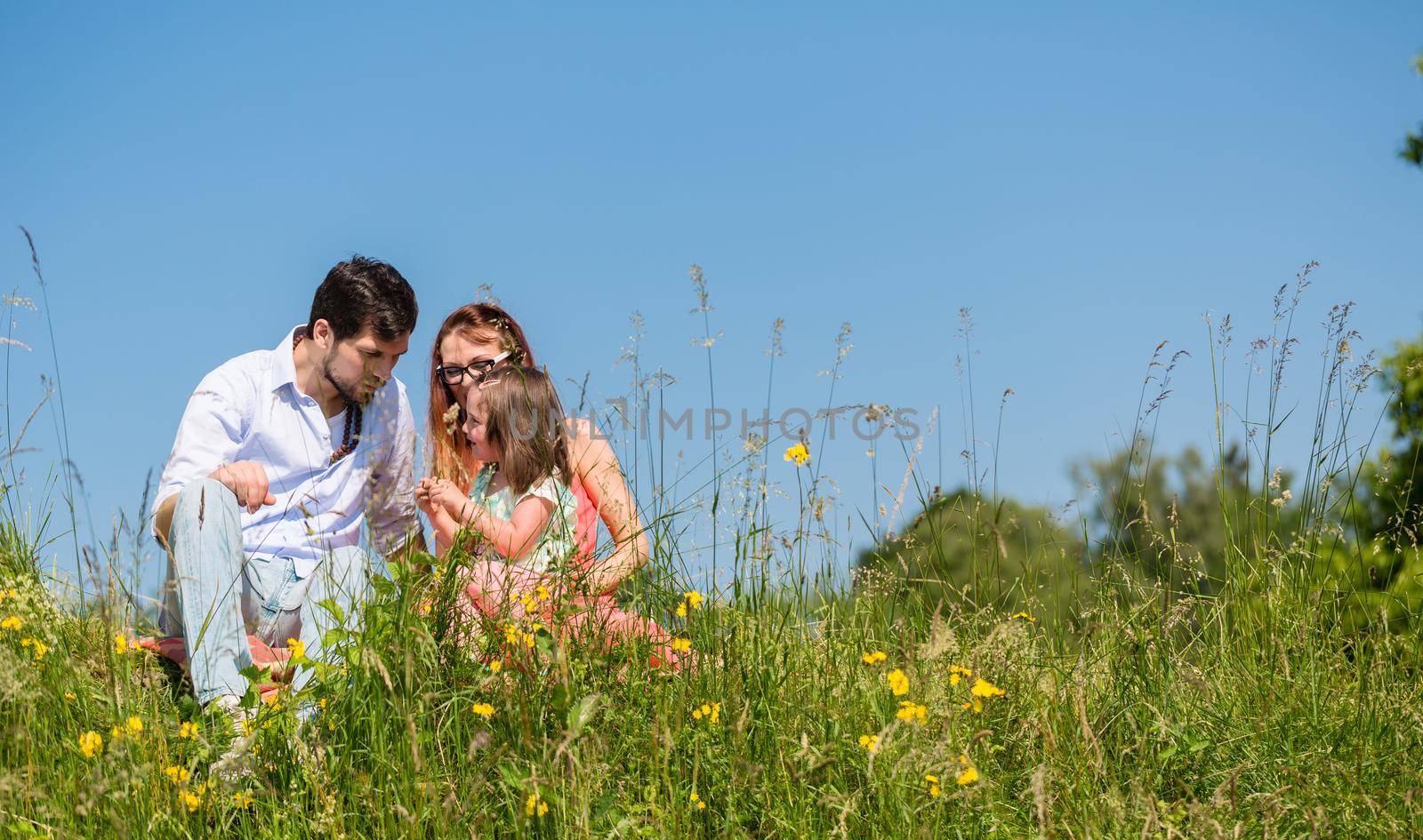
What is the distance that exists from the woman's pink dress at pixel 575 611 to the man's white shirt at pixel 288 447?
108 centimetres

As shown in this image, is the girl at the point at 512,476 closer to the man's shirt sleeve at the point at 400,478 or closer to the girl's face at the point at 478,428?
the girl's face at the point at 478,428

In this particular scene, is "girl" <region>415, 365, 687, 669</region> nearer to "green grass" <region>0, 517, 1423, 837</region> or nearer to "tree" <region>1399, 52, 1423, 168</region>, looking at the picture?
"green grass" <region>0, 517, 1423, 837</region>

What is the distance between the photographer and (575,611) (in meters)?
3.08

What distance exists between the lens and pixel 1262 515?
12.3ft

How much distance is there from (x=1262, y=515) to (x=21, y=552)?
4.87m

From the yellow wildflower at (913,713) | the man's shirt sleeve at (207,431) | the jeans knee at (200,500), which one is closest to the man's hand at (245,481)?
the jeans knee at (200,500)

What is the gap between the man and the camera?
143 inches

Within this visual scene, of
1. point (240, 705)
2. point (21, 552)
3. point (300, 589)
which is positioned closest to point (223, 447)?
point (300, 589)

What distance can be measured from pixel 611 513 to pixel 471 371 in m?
1.28

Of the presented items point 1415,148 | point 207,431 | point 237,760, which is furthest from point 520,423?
point 1415,148

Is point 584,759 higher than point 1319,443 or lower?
lower

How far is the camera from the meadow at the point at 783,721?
259 cm

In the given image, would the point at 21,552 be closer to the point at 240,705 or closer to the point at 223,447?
the point at 223,447

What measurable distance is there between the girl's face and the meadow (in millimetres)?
1238
